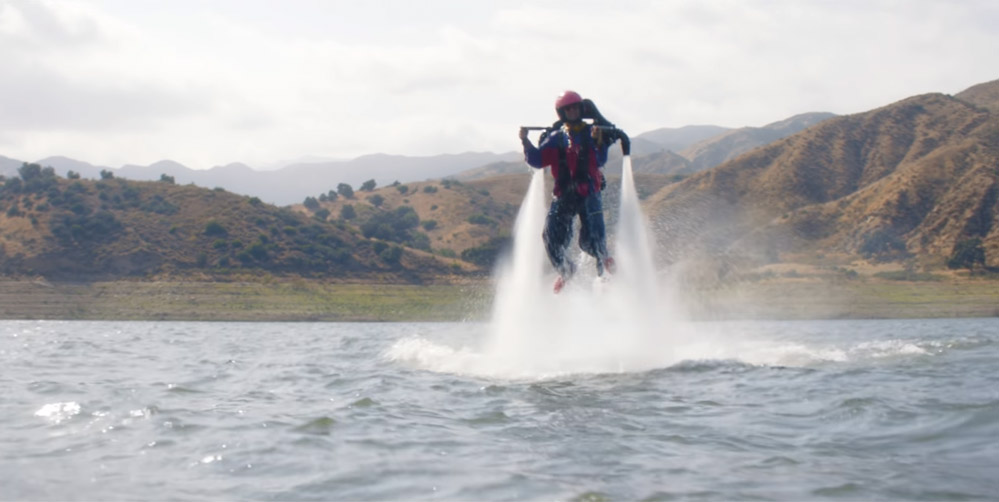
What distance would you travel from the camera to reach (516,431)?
1068 centimetres

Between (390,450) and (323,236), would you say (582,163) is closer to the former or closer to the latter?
(390,450)

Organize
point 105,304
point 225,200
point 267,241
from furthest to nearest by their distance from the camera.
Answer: point 225,200 → point 267,241 → point 105,304

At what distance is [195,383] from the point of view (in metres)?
16.0

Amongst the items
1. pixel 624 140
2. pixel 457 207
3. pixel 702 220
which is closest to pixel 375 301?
pixel 702 220

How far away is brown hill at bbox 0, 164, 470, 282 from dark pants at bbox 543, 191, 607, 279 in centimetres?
4825

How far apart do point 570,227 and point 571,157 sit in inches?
60.1

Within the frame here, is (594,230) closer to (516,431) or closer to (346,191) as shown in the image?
(516,431)

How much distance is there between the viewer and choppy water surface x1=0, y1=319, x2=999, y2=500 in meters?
8.03

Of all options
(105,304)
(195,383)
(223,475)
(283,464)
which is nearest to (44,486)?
(223,475)

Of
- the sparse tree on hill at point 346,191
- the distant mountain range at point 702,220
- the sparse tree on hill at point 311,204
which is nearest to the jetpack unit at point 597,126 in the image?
the distant mountain range at point 702,220

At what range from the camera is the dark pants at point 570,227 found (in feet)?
59.4

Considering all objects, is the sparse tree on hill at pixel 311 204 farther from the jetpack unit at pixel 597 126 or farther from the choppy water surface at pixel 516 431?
the jetpack unit at pixel 597 126

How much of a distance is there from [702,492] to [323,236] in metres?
68.2

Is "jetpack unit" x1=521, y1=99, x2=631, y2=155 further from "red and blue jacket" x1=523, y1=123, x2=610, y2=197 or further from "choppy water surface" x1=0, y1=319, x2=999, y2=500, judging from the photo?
"choppy water surface" x1=0, y1=319, x2=999, y2=500
